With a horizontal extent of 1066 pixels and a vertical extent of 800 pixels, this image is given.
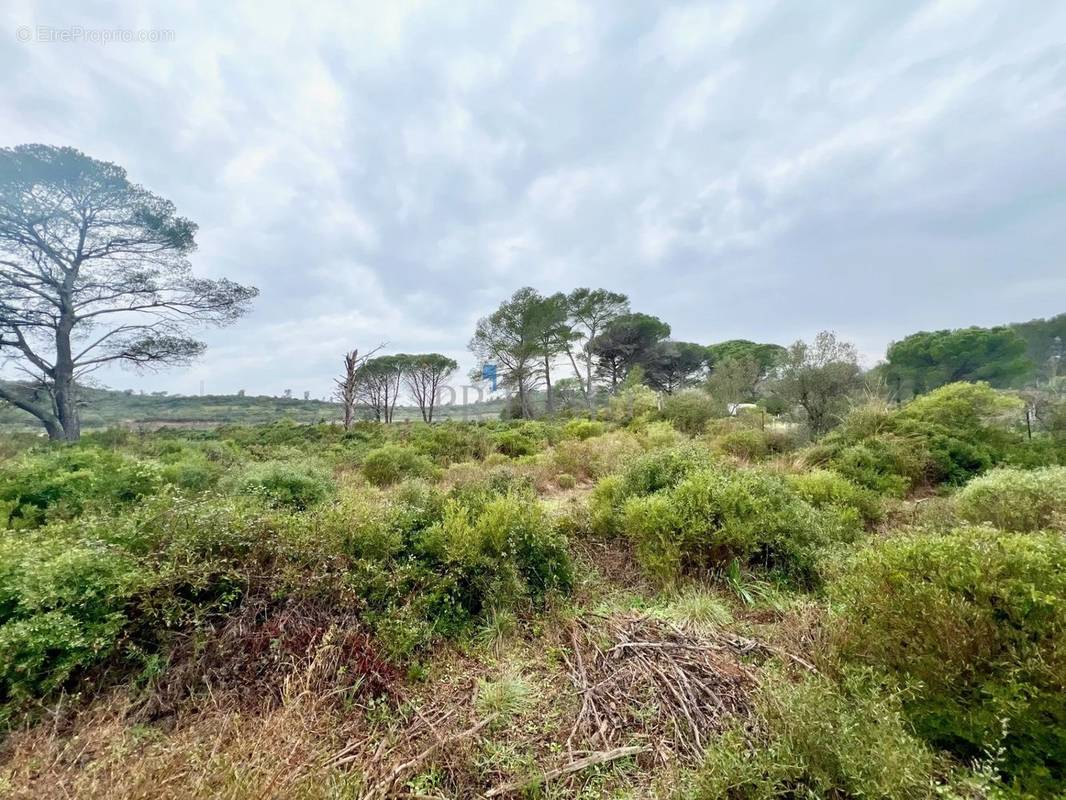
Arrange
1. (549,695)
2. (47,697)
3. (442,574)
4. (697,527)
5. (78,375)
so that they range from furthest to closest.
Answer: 1. (78,375)
2. (697,527)
3. (442,574)
4. (549,695)
5. (47,697)

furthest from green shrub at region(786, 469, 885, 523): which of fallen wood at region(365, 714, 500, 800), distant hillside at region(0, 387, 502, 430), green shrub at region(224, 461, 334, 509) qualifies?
distant hillside at region(0, 387, 502, 430)

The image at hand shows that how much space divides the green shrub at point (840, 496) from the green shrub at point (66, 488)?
273 inches

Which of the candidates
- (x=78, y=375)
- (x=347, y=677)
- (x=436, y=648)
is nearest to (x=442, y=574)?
(x=436, y=648)

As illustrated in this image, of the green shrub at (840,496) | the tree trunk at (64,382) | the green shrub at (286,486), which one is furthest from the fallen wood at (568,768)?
the tree trunk at (64,382)

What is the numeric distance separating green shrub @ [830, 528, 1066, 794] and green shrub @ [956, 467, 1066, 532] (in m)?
2.14

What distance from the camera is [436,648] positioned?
239 centimetres

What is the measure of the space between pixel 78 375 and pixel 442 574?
48.0 feet

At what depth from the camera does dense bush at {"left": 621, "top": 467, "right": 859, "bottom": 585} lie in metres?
3.22

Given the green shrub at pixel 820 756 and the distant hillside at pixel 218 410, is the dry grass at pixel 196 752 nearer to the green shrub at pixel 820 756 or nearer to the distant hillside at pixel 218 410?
the green shrub at pixel 820 756

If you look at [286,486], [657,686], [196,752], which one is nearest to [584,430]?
[286,486]

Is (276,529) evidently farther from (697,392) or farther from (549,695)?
(697,392)

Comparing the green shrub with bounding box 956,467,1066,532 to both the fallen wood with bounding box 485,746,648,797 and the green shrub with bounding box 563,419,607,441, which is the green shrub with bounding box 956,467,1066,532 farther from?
the green shrub with bounding box 563,419,607,441

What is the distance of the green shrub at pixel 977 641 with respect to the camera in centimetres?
128

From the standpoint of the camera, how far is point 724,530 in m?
3.24
